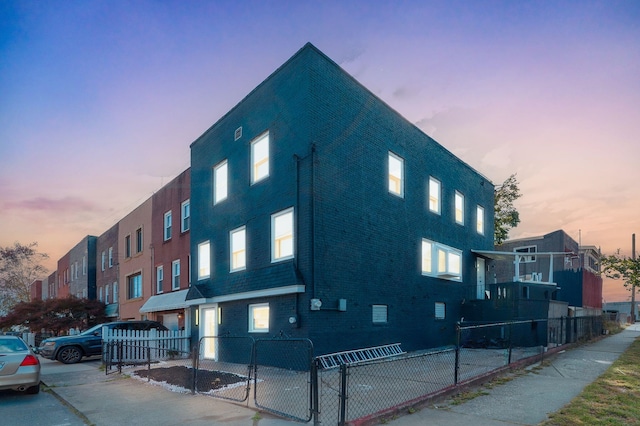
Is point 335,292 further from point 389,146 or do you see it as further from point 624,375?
point 624,375

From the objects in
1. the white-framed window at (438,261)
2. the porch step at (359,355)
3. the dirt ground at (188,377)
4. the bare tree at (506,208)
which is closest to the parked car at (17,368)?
the dirt ground at (188,377)

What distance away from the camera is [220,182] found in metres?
17.8

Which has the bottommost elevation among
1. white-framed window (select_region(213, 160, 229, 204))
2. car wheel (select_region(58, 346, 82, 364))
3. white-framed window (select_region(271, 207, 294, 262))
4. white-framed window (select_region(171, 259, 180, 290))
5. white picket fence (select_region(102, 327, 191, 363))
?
car wheel (select_region(58, 346, 82, 364))

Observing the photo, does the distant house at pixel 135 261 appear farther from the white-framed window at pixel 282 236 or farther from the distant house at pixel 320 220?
the white-framed window at pixel 282 236

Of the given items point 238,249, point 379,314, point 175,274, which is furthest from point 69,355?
point 379,314

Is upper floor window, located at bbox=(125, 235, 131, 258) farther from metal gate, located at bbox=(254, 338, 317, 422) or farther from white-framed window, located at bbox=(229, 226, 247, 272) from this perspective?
metal gate, located at bbox=(254, 338, 317, 422)

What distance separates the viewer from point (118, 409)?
28.7ft

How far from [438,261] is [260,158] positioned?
822 centimetres

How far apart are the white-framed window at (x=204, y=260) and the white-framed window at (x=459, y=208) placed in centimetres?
1086

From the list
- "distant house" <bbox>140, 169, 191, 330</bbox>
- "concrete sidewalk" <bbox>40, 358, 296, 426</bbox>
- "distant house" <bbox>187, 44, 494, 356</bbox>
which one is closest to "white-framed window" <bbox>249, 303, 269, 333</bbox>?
"distant house" <bbox>187, 44, 494, 356</bbox>

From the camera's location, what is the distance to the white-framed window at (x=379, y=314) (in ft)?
48.6

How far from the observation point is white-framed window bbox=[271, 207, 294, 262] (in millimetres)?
13711

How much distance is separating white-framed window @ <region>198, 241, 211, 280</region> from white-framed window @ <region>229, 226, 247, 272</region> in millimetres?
1958

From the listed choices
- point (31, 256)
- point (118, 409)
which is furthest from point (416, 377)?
point (31, 256)
